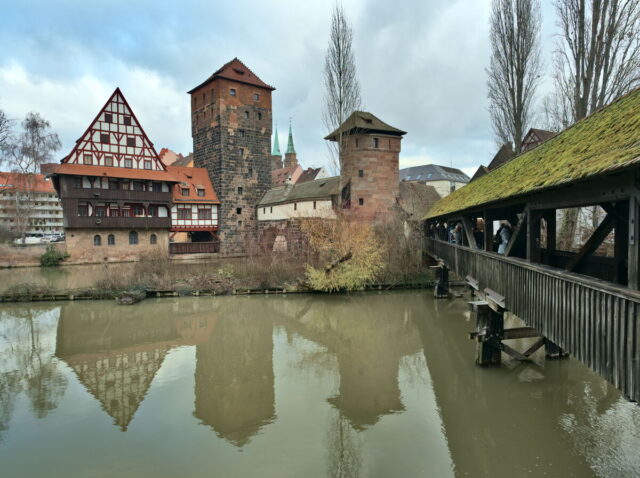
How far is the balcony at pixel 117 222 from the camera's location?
2952 centimetres

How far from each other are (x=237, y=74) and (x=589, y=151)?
116 feet

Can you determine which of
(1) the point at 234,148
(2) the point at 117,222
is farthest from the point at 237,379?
(1) the point at 234,148

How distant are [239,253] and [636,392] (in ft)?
112

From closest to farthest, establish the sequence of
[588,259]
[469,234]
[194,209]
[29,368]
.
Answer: [588,259] < [29,368] < [469,234] < [194,209]

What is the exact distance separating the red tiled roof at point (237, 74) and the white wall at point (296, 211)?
1107 centimetres

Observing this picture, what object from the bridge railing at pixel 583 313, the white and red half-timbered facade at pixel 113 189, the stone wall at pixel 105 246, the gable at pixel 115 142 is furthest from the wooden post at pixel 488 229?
the gable at pixel 115 142

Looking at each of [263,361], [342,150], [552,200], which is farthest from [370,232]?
[552,200]

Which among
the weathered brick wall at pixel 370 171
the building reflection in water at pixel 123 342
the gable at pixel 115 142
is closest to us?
the building reflection in water at pixel 123 342

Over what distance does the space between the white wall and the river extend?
13798 mm

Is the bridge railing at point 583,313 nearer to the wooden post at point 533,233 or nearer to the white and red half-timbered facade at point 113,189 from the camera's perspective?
the wooden post at point 533,233

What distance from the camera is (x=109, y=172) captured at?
99.3ft

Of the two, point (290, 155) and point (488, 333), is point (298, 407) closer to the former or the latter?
point (488, 333)

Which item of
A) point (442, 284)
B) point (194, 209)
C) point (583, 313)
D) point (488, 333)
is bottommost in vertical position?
point (442, 284)

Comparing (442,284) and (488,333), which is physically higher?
(488,333)
